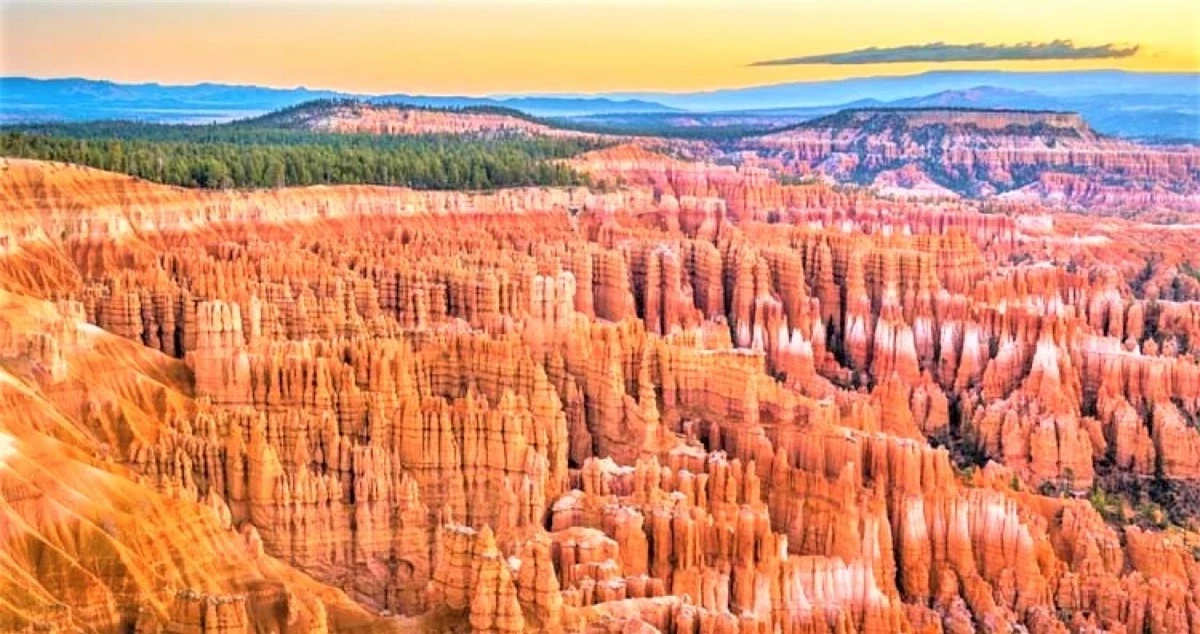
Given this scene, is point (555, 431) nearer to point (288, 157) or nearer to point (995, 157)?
point (288, 157)

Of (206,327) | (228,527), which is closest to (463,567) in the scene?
(228,527)

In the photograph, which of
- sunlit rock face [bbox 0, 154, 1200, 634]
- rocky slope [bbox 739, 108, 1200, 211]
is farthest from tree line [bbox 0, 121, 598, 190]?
rocky slope [bbox 739, 108, 1200, 211]

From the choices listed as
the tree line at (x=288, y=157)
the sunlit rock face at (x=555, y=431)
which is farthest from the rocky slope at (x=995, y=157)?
the sunlit rock face at (x=555, y=431)

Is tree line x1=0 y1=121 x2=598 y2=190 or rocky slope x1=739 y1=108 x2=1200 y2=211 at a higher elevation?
tree line x1=0 y1=121 x2=598 y2=190

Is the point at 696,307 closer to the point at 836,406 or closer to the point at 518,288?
the point at 518,288

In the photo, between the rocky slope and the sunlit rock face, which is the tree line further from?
the rocky slope

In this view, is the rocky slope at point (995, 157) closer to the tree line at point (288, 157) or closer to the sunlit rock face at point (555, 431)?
the tree line at point (288, 157)

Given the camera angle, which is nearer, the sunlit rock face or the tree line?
the sunlit rock face
